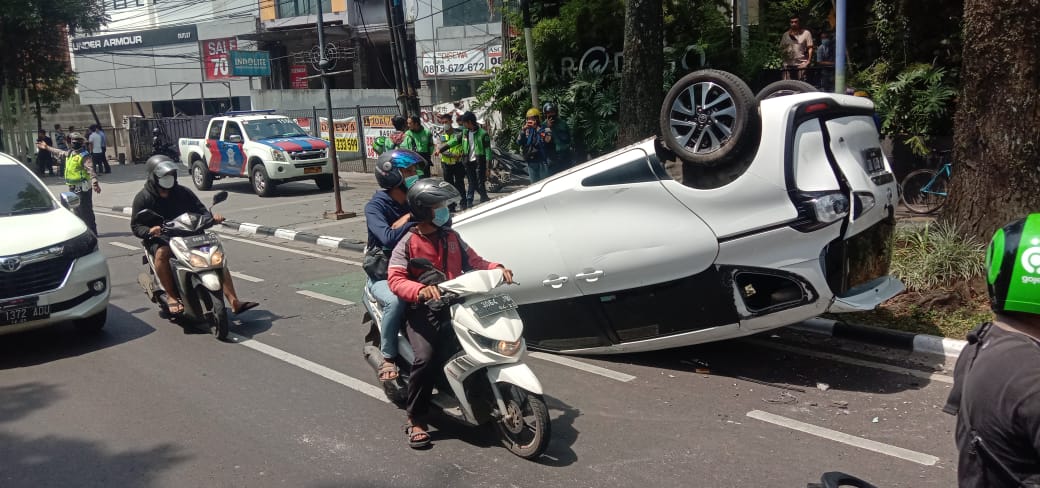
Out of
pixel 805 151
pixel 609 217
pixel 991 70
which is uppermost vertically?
pixel 991 70

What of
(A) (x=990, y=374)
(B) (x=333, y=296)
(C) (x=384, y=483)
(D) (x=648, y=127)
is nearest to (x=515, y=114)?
(D) (x=648, y=127)

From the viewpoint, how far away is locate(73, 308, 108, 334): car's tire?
7555mm

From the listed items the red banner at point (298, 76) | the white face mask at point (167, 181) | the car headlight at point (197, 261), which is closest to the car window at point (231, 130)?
the white face mask at point (167, 181)

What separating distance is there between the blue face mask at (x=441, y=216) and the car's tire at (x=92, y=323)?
434 cm

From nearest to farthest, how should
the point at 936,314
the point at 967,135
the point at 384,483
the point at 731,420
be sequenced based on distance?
the point at 384,483 → the point at 731,420 → the point at 936,314 → the point at 967,135

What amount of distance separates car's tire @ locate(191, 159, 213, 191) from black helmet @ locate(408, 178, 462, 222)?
58.6 ft

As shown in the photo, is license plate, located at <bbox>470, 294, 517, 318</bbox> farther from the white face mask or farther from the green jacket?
the green jacket

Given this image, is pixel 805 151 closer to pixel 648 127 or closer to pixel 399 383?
pixel 399 383

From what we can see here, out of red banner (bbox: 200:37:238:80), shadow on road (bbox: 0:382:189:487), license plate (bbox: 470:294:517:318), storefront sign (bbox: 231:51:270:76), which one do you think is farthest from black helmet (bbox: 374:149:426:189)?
red banner (bbox: 200:37:238:80)

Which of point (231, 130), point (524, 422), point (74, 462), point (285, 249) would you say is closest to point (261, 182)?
point (231, 130)

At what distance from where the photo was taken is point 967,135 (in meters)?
7.52

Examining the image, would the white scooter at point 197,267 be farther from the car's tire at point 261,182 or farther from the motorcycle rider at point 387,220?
the car's tire at point 261,182

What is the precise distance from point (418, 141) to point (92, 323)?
24.0 feet

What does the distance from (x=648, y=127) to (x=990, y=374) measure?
10228mm
